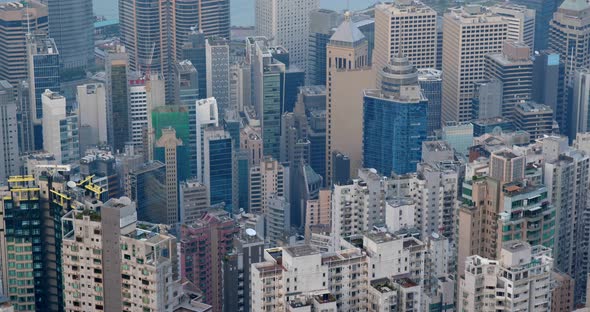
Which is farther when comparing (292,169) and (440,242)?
(292,169)

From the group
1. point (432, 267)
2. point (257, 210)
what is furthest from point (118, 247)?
point (257, 210)

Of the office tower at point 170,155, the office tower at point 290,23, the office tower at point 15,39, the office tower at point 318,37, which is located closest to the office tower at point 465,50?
the office tower at point 318,37

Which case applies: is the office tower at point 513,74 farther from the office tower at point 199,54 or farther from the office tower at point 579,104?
the office tower at point 199,54

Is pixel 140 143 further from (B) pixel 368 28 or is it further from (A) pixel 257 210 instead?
(B) pixel 368 28

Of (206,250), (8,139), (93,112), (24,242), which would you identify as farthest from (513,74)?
(24,242)

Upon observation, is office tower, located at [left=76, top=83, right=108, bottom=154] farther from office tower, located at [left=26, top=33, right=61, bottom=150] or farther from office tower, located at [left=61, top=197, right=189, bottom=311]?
office tower, located at [left=61, top=197, right=189, bottom=311]
